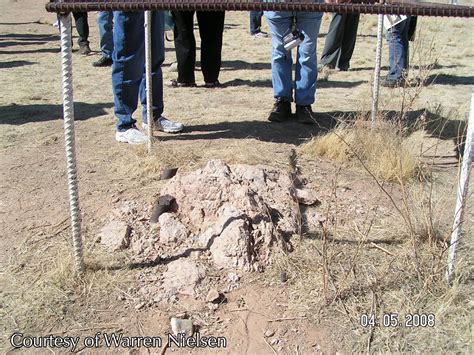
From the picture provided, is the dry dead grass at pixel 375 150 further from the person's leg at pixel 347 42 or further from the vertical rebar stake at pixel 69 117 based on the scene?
the person's leg at pixel 347 42

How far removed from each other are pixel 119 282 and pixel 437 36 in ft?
31.0

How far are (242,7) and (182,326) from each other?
125cm

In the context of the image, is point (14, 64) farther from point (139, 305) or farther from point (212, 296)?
point (212, 296)

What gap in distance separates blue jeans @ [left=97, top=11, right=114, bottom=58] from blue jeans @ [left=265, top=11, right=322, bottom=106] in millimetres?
2994

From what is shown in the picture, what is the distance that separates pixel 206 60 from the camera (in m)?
6.36

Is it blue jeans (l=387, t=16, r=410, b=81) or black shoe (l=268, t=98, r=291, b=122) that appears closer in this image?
black shoe (l=268, t=98, r=291, b=122)

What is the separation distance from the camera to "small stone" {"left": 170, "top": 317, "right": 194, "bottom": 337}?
2162mm

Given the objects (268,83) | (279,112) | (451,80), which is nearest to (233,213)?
(279,112)

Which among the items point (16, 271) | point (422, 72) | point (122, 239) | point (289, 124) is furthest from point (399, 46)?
point (16, 271)

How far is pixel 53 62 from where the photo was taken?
768cm

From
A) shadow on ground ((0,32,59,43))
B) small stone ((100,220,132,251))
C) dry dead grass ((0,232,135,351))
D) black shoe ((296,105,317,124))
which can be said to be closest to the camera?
dry dead grass ((0,232,135,351))

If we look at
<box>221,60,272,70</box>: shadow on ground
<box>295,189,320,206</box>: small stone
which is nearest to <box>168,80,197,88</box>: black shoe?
<box>221,60,272,70</box>: shadow on ground

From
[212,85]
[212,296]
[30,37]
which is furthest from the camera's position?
[30,37]
